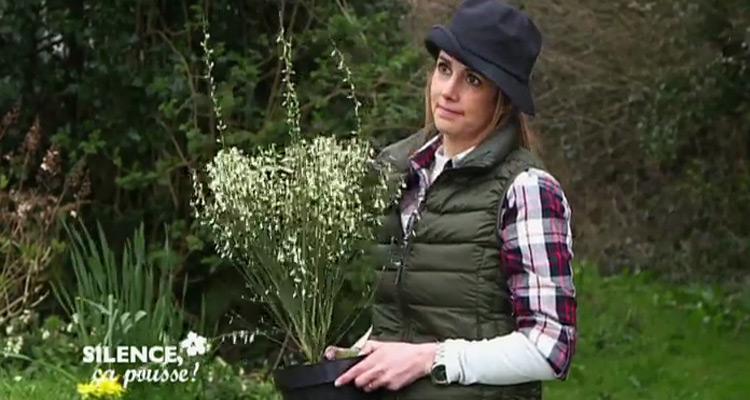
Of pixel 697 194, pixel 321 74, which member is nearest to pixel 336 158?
pixel 321 74

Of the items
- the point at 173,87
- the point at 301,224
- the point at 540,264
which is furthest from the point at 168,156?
the point at 540,264

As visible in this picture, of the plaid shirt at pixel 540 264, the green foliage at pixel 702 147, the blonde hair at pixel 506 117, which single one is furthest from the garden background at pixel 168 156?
the plaid shirt at pixel 540 264

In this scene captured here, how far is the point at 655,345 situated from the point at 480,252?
248 inches

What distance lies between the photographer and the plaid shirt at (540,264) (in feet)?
8.15

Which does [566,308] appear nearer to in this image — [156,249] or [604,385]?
[156,249]

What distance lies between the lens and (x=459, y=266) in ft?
8.37

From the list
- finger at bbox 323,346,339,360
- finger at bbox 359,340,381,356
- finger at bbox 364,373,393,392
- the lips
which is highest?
the lips

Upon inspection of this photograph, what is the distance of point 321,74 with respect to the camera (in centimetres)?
609

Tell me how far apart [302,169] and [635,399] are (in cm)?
486

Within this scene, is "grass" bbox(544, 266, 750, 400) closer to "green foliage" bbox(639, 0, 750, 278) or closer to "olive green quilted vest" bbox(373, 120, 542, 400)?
"green foliage" bbox(639, 0, 750, 278)

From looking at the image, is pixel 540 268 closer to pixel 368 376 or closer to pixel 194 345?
pixel 368 376

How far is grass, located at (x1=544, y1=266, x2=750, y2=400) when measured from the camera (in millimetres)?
7477

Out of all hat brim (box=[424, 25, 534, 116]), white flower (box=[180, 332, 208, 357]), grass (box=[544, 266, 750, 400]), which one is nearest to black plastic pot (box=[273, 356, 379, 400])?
hat brim (box=[424, 25, 534, 116])

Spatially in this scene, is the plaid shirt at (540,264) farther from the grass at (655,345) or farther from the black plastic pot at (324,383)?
the grass at (655,345)
